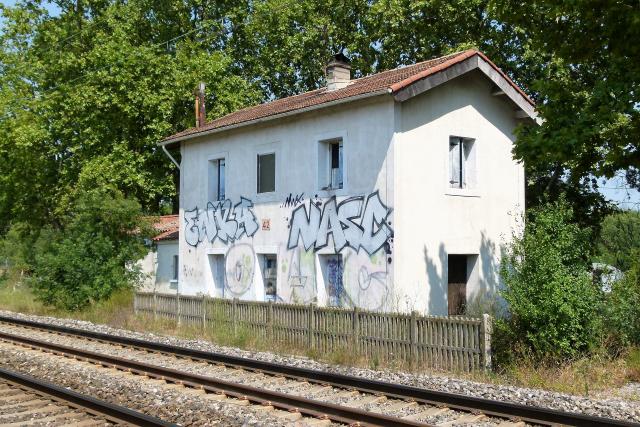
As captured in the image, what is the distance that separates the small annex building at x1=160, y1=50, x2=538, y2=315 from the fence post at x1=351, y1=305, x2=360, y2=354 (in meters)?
1.97

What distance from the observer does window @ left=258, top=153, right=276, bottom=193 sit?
19.2 meters

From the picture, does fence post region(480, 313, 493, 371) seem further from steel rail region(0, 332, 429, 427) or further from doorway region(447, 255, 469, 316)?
doorway region(447, 255, 469, 316)

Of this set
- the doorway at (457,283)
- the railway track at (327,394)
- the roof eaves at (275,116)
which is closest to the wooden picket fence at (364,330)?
the railway track at (327,394)

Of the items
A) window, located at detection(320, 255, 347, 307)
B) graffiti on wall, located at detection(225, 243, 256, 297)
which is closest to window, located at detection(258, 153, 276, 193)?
graffiti on wall, located at detection(225, 243, 256, 297)

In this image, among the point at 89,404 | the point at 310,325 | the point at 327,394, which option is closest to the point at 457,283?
the point at 310,325

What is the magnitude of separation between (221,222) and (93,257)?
186 inches

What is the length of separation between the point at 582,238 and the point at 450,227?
4434 mm

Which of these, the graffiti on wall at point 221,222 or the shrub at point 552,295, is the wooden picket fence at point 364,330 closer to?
the shrub at point 552,295

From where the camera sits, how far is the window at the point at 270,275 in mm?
19109

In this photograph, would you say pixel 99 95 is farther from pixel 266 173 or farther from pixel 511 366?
pixel 511 366

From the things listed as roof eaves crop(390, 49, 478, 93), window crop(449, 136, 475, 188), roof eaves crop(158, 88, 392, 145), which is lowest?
window crop(449, 136, 475, 188)

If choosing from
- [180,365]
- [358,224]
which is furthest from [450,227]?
[180,365]

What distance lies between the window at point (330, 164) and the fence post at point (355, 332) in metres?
4.67

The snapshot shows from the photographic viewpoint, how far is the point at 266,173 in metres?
19.5
